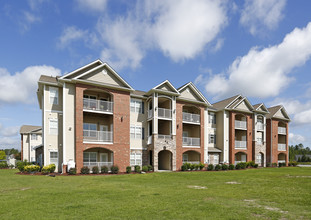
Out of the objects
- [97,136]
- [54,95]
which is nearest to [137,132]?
[97,136]

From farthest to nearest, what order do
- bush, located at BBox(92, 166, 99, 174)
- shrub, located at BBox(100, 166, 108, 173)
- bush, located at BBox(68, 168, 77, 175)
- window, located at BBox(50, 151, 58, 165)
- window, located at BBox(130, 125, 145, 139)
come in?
window, located at BBox(130, 125, 145, 139)
shrub, located at BBox(100, 166, 108, 173)
window, located at BBox(50, 151, 58, 165)
bush, located at BBox(92, 166, 99, 174)
bush, located at BBox(68, 168, 77, 175)

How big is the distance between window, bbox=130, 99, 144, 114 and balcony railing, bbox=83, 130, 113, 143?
4.48 m

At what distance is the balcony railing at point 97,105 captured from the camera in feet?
75.3

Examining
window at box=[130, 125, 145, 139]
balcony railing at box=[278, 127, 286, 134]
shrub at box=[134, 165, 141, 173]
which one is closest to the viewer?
shrub at box=[134, 165, 141, 173]

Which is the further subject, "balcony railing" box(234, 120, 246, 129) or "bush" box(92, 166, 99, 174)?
"balcony railing" box(234, 120, 246, 129)

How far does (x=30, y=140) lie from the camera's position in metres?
43.9

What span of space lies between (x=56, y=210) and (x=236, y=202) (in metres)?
7.10

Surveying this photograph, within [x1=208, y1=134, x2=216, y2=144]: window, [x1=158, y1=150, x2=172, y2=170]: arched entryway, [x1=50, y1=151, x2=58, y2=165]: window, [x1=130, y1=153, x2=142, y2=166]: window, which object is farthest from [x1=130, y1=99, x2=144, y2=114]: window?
[x1=208, y1=134, x2=216, y2=144]: window

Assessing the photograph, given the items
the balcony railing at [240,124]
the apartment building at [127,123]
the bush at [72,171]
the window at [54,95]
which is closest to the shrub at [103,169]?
the apartment building at [127,123]

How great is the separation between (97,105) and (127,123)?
387 centimetres

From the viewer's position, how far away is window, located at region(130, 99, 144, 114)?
26.5 m

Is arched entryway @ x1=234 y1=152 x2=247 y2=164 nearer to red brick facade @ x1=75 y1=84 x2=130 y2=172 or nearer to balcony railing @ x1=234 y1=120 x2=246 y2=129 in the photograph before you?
balcony railing @ x1=234 y1=120 x2=246 y2=129

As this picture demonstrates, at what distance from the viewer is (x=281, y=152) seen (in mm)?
39750

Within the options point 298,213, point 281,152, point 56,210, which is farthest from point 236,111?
point 56,210
